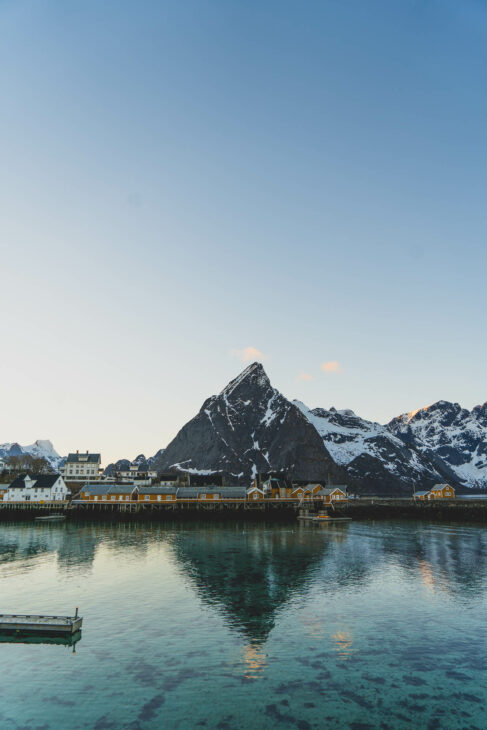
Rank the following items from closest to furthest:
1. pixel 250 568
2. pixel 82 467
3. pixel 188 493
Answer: pixel 250 568, pixel 188 493, pixel 82 467

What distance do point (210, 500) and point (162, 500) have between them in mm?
14731

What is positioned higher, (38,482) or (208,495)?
(38,482)

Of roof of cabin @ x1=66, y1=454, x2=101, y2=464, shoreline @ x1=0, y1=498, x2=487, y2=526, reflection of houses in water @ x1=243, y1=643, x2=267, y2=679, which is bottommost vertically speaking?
shoreline @ x1=0, y1=498, x2=487, y2=526

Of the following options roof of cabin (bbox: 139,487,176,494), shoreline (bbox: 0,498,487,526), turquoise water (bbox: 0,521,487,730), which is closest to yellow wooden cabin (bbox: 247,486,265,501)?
shoreline (bbox: 0,498,487,526)

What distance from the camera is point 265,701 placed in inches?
935

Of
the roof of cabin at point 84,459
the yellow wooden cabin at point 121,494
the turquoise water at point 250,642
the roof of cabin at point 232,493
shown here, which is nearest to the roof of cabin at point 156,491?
the yellow wooden cabin at point 121,494

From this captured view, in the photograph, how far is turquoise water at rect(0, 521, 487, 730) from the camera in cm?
2284

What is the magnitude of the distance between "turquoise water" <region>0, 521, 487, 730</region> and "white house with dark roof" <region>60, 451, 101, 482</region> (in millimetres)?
126845

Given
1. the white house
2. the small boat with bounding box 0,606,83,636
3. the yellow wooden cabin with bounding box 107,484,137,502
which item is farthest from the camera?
the white house

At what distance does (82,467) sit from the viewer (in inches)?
7574

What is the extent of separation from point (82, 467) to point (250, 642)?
580 feet

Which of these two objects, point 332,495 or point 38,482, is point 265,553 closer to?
point 332,495

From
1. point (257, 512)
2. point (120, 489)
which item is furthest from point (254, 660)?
point (120, 489)

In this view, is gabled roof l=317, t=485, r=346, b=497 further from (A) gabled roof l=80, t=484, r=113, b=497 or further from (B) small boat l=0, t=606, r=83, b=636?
(B) small boat l=0, t=606, r=83, b=636
